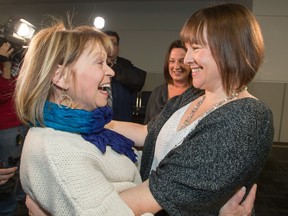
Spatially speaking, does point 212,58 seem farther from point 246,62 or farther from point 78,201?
point 78,201

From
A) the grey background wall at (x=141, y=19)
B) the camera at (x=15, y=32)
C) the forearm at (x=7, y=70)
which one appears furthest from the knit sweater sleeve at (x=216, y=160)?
the grey background wall at (x=141, y=19)

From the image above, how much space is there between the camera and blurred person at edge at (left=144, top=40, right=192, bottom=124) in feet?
7.47

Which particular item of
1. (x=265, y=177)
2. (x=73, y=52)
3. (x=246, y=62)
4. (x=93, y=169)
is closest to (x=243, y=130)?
(x=246, y=62)

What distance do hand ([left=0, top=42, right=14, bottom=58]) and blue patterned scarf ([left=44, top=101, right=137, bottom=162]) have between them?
4.90 feet

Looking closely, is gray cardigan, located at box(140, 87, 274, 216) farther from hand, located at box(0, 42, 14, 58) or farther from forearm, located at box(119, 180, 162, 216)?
hand, located at box(0, 42, 14, 58)

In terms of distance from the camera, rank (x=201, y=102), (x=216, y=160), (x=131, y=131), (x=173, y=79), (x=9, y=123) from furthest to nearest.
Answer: (x=9, y=123) → (x=173, y=79) → (x=131, y=131) → (x=201, y=102) → (x=216, y=160)

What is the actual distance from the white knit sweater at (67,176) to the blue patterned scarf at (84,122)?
3 cm

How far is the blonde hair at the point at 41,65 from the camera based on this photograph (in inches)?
36.2

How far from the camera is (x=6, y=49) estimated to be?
2166 mm

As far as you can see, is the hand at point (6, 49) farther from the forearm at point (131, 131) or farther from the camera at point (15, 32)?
the forearm at point (131, 131)

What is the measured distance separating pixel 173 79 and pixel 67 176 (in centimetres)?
168

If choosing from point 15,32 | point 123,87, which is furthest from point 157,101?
point 15,32

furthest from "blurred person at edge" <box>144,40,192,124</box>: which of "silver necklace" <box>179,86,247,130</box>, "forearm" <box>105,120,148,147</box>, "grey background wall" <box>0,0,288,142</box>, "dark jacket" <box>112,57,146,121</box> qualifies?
"grey background wall" <box>0,0,288,142</box>

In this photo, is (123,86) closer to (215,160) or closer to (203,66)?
(203,66)
